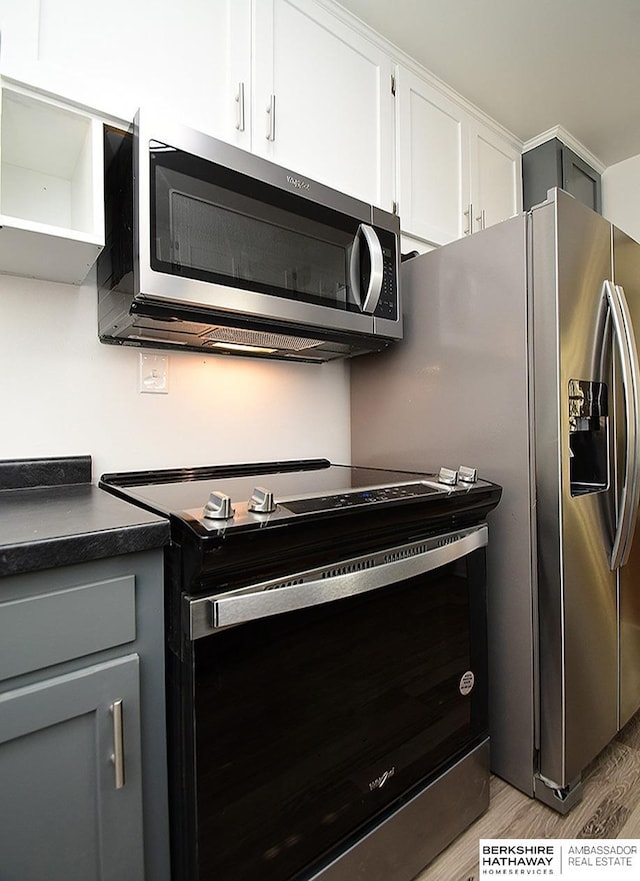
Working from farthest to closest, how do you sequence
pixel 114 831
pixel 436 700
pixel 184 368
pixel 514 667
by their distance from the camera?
pixel 184 368 < pixel 514 667 < pixel 436 700 < pixel 114 831

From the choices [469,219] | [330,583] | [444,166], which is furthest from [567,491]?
[444,166]

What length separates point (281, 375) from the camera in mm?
1671

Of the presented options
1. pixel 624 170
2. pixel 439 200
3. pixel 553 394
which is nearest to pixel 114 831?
pixel 553 394

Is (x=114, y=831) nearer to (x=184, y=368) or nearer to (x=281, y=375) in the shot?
(x=184, y=368)

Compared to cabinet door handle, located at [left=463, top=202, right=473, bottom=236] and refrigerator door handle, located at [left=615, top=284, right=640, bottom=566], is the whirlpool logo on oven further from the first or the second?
cabinet door handle, located at [left=463, top=202, right=473, bottom=236]

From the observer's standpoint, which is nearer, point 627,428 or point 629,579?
point 627,428

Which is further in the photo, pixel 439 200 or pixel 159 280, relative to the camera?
pixel 439 200

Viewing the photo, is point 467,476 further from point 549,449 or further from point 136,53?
point 136,53

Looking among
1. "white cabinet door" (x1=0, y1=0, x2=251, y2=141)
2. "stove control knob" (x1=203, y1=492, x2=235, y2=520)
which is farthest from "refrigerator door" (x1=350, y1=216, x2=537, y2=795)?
"stove control knob" (x1=203, y1=492, x2=235, y2=520)

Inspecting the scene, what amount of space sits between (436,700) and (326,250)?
1.18 metres

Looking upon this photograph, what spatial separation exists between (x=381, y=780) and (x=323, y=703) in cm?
26

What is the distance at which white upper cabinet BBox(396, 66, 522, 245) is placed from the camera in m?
1.73

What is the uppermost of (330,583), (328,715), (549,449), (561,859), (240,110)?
(240,110)

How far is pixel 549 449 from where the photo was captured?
1.25m
